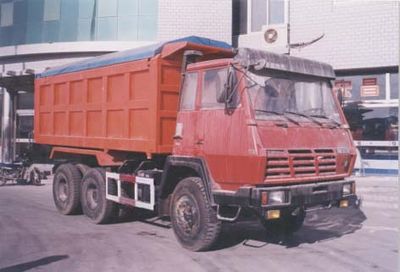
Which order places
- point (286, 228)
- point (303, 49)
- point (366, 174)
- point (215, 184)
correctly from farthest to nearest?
1. point (303, 49)
2. point (366, 174)
3. point (286, 228)
4. point (215, 184)

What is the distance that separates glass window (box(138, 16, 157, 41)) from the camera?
19.5m

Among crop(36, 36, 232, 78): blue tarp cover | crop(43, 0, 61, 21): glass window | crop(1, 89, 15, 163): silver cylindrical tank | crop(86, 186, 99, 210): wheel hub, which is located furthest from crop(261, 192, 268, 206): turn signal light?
crop(1, 89, 15, 163): silver cylindrical tank

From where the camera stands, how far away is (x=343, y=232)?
32.5 feet

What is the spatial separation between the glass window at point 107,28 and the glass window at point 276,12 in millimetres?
5620

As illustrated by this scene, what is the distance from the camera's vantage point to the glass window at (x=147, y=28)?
1947 cm

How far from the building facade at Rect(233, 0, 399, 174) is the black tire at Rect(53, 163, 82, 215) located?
26.9ft

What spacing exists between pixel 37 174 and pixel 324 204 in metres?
12.6

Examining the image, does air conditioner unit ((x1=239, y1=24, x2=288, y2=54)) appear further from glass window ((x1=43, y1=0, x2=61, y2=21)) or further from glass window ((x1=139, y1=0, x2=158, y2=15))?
glass window ((x1=43, y1=0, x2=61, y2=21))

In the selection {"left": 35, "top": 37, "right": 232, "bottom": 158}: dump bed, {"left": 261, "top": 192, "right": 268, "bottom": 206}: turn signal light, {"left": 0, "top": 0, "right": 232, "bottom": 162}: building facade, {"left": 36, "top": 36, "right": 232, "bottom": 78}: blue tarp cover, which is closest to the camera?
{"left": 261, "top": 192, "right": 268, "bottom": 206}: turn signal light

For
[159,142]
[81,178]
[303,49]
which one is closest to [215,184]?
[159,142]

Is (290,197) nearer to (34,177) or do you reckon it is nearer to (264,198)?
(264,198)

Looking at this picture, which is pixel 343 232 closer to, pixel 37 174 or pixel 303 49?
pixel 303 49

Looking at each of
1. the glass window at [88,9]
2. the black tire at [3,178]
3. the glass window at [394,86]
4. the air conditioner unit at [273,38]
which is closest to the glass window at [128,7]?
the glass window at [88,9]

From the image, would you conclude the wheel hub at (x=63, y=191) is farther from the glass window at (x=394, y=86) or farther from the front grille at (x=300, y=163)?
the glass window at (x=394, y=86)
